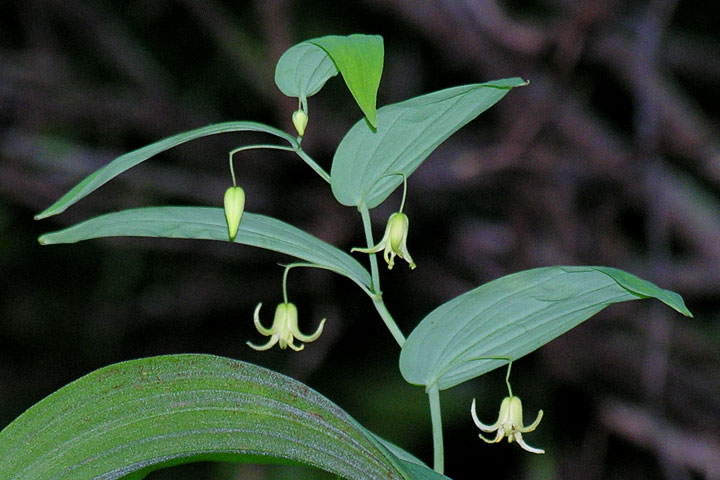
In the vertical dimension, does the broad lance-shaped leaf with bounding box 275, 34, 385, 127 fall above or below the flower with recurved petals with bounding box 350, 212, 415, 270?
above

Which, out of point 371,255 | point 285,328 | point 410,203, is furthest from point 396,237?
point 410,203

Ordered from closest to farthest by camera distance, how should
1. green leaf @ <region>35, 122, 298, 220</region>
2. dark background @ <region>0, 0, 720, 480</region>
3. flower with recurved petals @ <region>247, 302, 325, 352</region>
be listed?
green leaf @ <region>35, 122, 298, 220</region>, flower with recurved petals @ <region>247, 302, 325, 352</region>, dark background @ <region>0, 0, 720, 480</region>

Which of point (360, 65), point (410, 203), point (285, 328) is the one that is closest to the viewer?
point (360, 65)

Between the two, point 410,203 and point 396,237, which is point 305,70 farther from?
point 410,203

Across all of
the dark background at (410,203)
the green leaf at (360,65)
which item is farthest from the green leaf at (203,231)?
the dark background at (410,203)

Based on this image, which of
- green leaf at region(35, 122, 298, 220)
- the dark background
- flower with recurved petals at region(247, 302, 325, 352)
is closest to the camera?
green leaf at region(35, 122, 298, 220)

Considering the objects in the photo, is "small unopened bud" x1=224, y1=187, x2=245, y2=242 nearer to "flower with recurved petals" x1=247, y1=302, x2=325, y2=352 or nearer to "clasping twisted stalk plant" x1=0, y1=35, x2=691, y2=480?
"clasping twisted stalk plant" x1=0, y1=35, x2=691, y2=480

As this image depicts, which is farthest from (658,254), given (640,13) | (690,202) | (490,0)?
(490,0)

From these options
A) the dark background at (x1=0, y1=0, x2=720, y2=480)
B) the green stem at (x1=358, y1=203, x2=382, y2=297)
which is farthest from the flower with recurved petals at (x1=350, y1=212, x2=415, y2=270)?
the dark background at (x1=0, y1=0, x2=720, y2=480)

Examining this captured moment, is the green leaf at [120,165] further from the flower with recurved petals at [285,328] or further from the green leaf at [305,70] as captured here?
the flower with recurved petals at [285,328]
